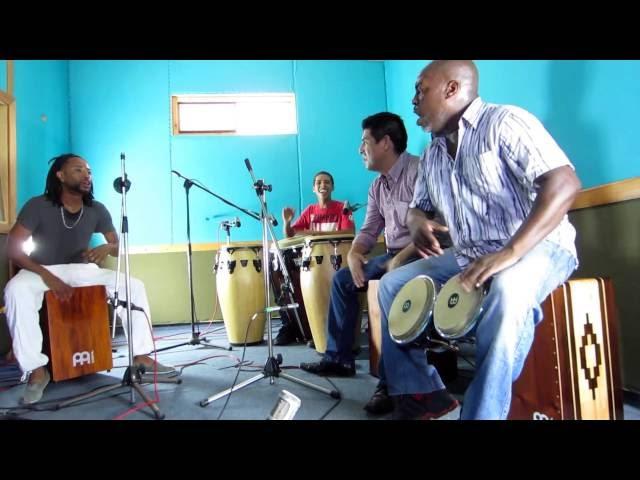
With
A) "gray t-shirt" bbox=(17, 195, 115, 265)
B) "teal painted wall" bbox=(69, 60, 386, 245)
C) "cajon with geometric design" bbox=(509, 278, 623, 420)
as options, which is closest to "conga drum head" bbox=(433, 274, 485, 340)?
"cajon with geometric design" bbox=(509, 278, 623, 420)

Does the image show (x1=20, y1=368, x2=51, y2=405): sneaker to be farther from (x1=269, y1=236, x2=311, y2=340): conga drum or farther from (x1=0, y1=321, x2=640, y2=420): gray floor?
(x1=269, y1=236, x2=311, y2=340): conga drum

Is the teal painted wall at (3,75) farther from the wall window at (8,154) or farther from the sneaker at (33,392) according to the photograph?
the sneaker at (33,392)

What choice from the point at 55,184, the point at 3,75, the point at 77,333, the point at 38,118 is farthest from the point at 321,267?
the point at 38,118

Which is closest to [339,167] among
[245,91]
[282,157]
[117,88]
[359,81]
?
[282,157]

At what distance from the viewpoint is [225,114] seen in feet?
16.1

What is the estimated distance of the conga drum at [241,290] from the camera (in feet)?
10.9

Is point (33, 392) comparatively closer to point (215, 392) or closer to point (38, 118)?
point (215, 392)

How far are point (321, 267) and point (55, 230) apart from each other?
1.71 metres

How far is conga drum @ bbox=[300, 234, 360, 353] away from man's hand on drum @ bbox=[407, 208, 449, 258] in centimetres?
107

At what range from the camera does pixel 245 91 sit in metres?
4.91

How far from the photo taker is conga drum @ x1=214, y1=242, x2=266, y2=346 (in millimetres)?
3334

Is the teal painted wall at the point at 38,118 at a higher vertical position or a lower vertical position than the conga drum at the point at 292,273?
Result: higher

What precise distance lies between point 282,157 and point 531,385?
405 centimetres

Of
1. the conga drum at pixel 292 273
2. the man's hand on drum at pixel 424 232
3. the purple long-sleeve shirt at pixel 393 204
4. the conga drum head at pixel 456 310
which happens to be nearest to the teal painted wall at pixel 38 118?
the conga drum at pixel 292 273
